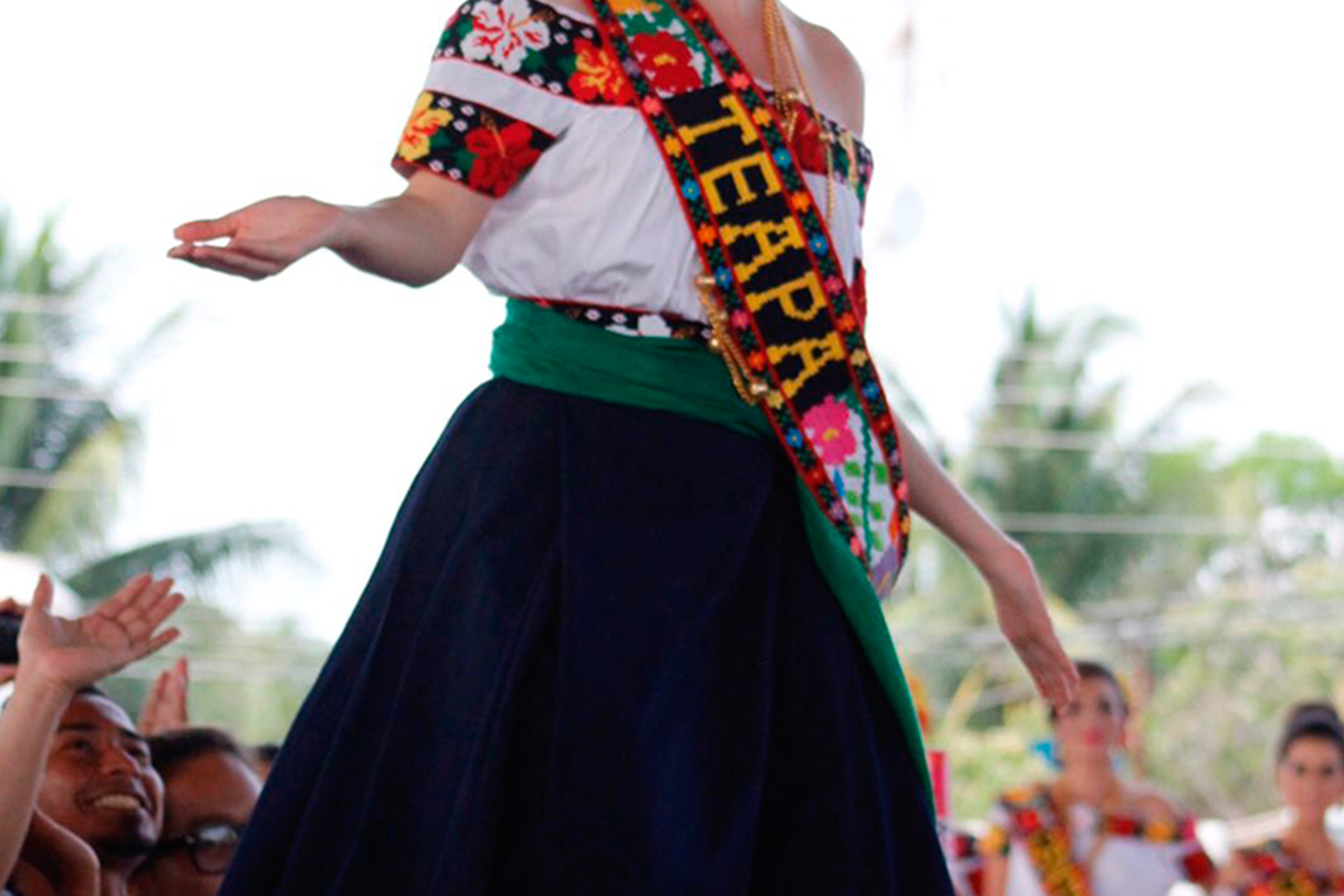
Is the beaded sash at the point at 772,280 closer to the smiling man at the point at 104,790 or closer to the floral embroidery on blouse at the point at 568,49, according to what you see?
the floral embroidery on blouse at the point at 568,49

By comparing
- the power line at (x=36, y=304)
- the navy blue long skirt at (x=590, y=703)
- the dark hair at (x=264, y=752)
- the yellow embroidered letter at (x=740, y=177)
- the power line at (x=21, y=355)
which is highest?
the yellow embroidered letter at (x=740, y=177)

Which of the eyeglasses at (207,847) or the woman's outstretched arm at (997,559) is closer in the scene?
the woman's outstretched arm at (997,559)

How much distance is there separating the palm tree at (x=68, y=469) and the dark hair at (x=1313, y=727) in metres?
8.03

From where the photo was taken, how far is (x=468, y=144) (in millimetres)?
1725

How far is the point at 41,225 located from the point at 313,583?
3.10m

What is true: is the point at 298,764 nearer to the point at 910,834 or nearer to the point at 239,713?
the point at 910,834

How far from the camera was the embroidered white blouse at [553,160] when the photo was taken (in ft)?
5.69

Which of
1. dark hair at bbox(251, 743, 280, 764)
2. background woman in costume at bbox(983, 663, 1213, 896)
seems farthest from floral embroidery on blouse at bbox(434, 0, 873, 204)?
background woman in costume at bbox(983, 663, 1213, 896)

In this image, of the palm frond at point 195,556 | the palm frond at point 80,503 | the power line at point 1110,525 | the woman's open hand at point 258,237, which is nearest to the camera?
the woman's open hand at point 258,237

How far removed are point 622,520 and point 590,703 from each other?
0.15 metres

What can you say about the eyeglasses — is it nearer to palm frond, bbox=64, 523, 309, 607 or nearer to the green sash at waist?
the green sash at waist

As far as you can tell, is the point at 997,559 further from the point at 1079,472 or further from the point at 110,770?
the point at 1079,472

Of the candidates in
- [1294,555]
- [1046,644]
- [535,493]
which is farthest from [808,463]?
[1294,555]

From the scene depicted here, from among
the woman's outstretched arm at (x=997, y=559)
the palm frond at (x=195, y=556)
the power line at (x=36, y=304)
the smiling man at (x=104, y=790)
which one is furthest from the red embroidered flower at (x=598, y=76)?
the power line at (x=36, y=304)
